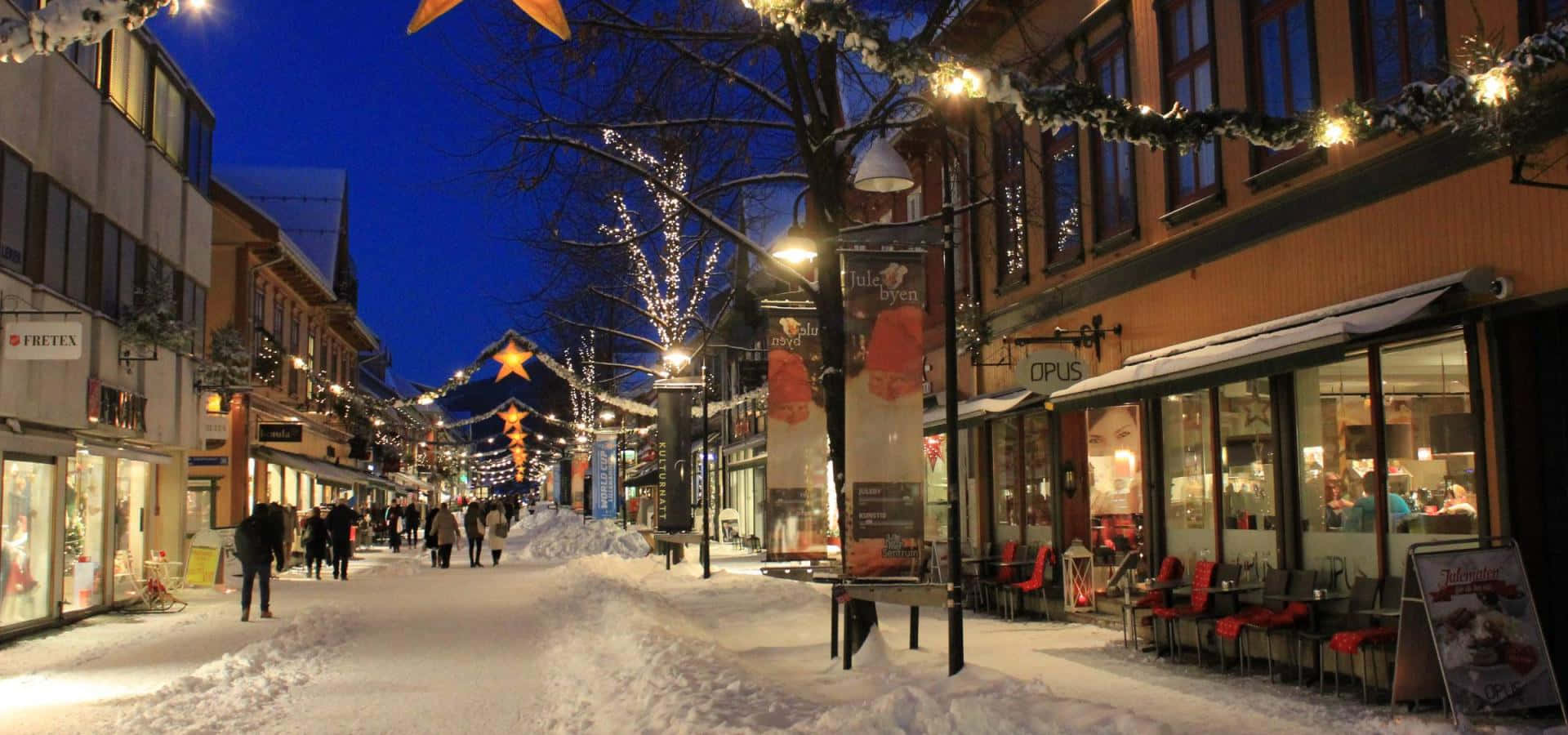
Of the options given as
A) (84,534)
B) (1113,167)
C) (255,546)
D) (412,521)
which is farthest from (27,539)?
(412,521)

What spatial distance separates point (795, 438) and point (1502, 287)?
10691mm

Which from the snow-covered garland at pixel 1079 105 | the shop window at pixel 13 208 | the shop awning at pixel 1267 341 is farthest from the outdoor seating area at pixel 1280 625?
the shop window at pixel 13 208

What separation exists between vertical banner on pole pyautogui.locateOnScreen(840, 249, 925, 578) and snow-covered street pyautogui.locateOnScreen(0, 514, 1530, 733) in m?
1.16

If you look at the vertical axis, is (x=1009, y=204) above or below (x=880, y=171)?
above

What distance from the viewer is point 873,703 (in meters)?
9.89

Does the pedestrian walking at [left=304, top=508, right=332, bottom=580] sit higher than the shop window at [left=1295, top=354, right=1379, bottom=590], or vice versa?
the shop window at [left=1295, top=354, right=1379, bottom=590]

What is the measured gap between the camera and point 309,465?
40.2 m

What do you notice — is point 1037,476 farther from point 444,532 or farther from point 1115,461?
point 444,532

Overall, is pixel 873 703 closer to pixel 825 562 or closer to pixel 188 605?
pixel 825 562

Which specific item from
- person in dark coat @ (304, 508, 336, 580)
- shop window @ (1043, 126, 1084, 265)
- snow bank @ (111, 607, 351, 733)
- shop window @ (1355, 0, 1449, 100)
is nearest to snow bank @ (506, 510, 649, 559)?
person in dark coat @ (304, 508, 336, 580)

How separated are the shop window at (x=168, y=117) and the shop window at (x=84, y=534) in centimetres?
611

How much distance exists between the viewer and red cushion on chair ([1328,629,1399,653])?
1097 centimetres

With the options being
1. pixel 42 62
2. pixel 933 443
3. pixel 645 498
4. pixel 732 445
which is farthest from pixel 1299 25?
pixel 645 498

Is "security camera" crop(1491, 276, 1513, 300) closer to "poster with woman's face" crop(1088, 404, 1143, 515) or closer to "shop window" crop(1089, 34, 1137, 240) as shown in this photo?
"shop window" crop(1089, 34, 1137, 240)
